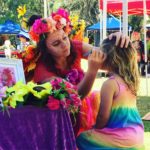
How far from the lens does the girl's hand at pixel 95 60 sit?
2898 mm

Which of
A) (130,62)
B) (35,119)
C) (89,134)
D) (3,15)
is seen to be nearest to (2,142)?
(35,119)

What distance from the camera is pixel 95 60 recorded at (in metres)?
2.90

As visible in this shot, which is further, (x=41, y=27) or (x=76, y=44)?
(x=76, y=44)

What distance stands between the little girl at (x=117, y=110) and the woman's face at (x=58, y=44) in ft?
1.05

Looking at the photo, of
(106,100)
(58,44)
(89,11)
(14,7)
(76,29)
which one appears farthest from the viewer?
(89,11)

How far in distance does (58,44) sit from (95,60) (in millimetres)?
421

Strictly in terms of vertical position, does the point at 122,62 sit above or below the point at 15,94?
above

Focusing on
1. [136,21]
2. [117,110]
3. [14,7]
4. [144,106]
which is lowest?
[144,106]

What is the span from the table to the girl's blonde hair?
0.50 metres

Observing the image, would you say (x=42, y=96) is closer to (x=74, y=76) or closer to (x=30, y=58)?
(x=74, y=76)

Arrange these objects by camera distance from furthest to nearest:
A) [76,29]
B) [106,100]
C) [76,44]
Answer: [76,29] → [76,44] → [106,100]

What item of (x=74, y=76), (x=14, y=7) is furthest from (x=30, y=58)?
(x=14, y=7)

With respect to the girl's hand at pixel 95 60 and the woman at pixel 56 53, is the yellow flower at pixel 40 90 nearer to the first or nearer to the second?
the girl's hand at pixel 95 60

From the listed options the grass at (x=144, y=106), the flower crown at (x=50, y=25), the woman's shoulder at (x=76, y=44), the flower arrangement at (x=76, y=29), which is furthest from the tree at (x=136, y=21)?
the flower crown at (x=50, y=25)
